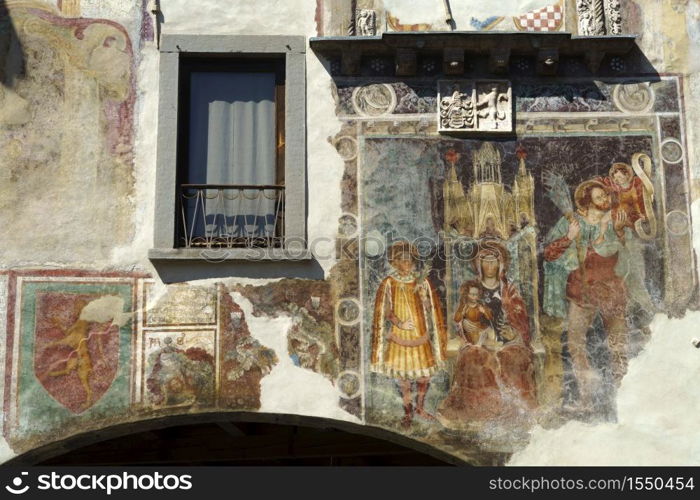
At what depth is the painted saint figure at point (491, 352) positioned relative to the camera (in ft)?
32.2

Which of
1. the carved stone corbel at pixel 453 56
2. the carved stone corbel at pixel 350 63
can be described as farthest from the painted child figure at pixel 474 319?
the carved stone corbel at pixel 350 63

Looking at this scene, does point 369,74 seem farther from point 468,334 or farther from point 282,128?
point 468,334

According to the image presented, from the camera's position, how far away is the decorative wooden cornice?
33.9 feet

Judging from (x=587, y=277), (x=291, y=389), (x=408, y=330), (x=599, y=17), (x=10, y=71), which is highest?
(x=599, y=17)

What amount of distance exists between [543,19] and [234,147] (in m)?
2.90

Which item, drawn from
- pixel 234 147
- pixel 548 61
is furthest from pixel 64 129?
pixel 548 61

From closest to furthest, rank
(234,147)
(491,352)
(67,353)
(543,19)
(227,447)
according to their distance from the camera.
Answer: (67,353)
(491,352)
(234,147)
(543,19)
(227,447)

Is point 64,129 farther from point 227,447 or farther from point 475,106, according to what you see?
point 227,447

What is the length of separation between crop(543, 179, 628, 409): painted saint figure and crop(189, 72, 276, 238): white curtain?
241 centimetres

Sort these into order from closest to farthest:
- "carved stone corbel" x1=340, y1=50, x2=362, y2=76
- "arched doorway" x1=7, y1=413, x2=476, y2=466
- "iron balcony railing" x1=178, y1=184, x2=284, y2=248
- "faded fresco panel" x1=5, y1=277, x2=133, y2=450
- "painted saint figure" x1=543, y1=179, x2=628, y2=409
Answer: "faded fresco panel" x1=5, y1=277, x2=133, y2=450
"painted saint figure" x1=543, y1=179, x2=628, y2=409
"iron balcony railing" x1=178, y1=184, x2=284, y2=248
"carved stone corbel" x1=340, y1=50, x2=362, y2=76
"arched doorway" x1=7, y1=413, x2=476, y2=466

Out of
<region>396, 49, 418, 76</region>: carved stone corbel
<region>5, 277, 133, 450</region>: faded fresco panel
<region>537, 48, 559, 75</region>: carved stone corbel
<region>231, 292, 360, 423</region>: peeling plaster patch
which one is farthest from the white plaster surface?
<region>5, 277, 133, 450</region>: faded fresco panel

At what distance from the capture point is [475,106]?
1041 centimetres

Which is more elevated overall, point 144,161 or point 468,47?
point 468,47

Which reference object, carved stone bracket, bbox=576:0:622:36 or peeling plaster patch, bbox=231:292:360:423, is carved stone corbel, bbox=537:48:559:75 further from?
peeling plaster patch, bbox=231:292:360:423
